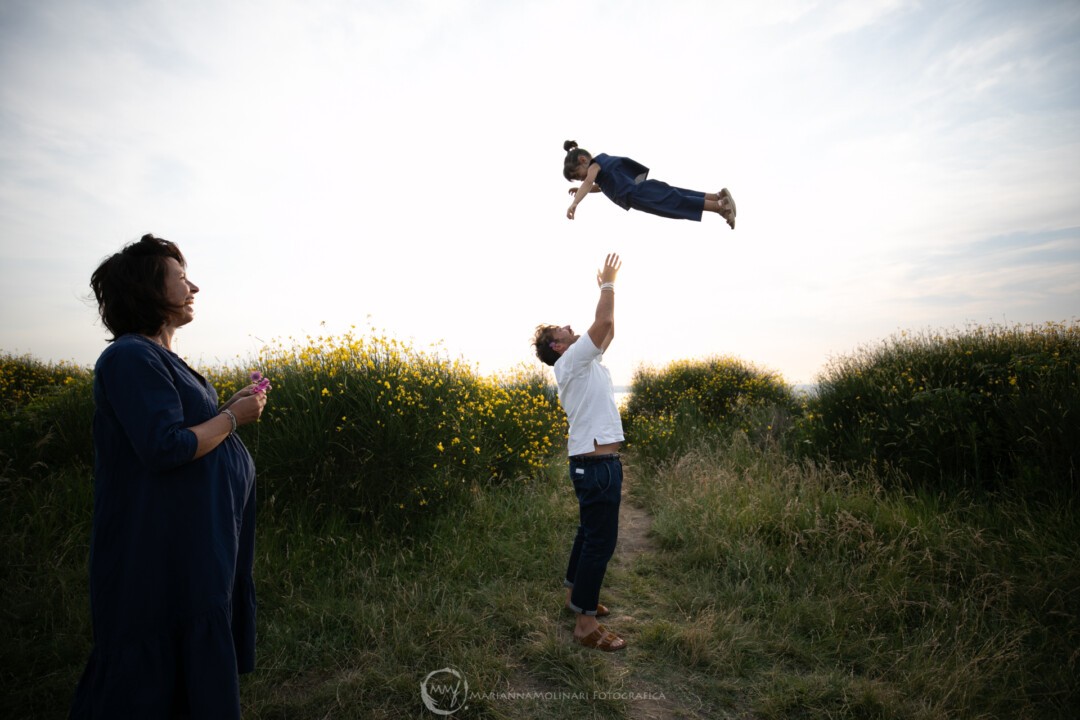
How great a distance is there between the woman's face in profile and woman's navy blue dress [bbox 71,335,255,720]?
0.24 metres

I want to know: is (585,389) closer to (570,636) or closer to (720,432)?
(570,636)

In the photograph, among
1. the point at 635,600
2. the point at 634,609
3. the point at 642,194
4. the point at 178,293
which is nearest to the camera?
the point at 178,293

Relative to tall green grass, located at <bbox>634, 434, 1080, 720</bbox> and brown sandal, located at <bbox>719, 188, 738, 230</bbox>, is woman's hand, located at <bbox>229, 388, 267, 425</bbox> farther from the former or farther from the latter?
brown sandal, located at <bbox>719, 188, 738, 230</bbox>

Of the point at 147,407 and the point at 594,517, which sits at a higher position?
the point at 147,407

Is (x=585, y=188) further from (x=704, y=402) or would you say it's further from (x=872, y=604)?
(x=704, y=402)

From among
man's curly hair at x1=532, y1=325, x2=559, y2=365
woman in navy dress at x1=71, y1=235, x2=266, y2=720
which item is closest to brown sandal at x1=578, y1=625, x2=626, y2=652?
man's curly hair at x1=532, y1=325, x2=559, y2=365

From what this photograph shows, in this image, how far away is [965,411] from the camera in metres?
6.27

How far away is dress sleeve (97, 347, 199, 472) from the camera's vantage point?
186cm

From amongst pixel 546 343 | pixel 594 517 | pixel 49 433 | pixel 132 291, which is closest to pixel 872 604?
pixel 594 517

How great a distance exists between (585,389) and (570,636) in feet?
5.88

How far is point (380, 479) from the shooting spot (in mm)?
5453

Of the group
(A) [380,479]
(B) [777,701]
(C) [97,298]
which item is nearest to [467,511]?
(A) [380,479]
